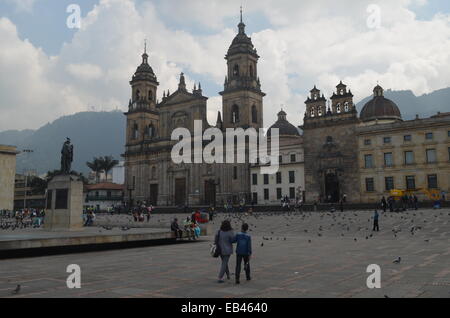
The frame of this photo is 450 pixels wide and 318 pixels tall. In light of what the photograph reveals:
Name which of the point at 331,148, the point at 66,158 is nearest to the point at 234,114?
the point at 331,148

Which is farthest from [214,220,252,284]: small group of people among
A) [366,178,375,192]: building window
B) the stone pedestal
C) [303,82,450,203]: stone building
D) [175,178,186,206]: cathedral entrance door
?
[175,178,186,206]: cathedral entrance door

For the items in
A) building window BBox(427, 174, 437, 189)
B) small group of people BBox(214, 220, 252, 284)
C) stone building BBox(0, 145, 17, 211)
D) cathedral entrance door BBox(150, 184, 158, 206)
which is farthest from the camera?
cathedral entrance door BBox(150, 184, 158, 206)

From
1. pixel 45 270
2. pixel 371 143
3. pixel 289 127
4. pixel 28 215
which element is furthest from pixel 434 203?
pixel 28 215

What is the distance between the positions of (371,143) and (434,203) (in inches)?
549

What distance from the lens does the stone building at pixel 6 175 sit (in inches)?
2381

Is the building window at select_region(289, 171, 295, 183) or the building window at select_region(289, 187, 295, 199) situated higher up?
the building window at select_region(289, 171, 295, 183)

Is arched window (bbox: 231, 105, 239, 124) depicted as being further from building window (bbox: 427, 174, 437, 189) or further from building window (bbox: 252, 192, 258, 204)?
building window (bbox: 427, 174, 437, 189)

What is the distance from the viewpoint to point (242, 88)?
57.1 metres

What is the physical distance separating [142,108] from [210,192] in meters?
20.1

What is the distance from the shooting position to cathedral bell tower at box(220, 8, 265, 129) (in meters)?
57.2

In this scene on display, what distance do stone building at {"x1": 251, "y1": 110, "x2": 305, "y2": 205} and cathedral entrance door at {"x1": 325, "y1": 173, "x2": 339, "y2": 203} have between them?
12.9ft

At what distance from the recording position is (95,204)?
75250 millimetres

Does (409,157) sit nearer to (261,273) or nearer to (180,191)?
(180,191)
